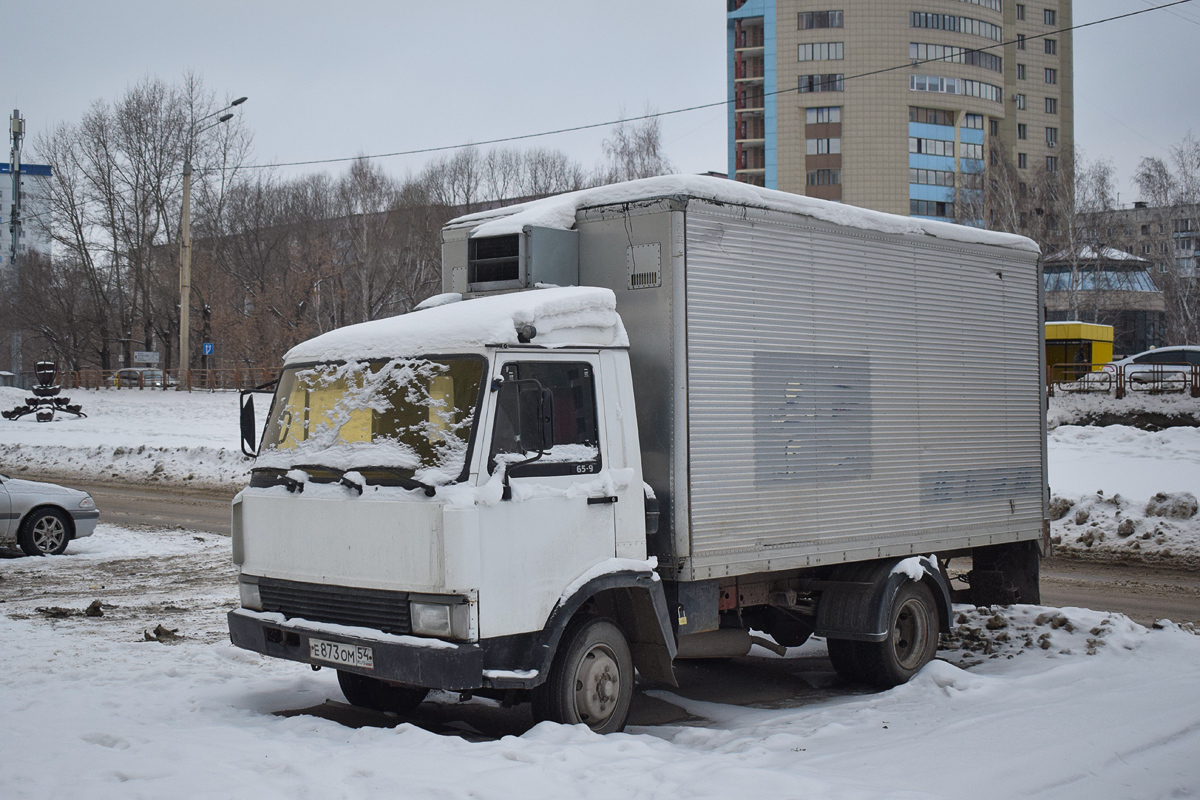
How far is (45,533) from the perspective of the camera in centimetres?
1337

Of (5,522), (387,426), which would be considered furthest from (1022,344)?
(5,522)

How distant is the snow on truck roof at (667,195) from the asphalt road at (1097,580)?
4870mm

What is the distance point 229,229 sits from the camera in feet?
190

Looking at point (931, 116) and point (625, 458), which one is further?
point (931, 116)

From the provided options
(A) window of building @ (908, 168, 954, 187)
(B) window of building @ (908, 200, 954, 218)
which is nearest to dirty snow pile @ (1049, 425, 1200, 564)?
(B) window of building @ (908, 200, 954, 218)

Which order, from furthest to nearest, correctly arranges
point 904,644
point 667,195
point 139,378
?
point 139,378
point 904,644
point 667,195

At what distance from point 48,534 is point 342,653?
981 centimetres

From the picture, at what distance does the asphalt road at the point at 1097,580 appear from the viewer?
32.9 ft

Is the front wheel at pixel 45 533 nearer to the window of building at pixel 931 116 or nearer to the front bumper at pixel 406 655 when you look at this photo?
the front bumper at pixel 406 655

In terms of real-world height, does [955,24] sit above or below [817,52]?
above

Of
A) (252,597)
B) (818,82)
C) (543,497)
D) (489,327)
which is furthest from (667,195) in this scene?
(818,82)

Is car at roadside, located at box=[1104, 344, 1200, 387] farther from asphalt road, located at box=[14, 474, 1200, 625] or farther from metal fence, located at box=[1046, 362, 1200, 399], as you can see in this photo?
asphalt road, located at box=[14, 474, 1200, 625]

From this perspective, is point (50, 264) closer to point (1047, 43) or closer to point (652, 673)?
point (652, 673)

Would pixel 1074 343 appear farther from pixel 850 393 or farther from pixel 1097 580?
pixel 850 393
